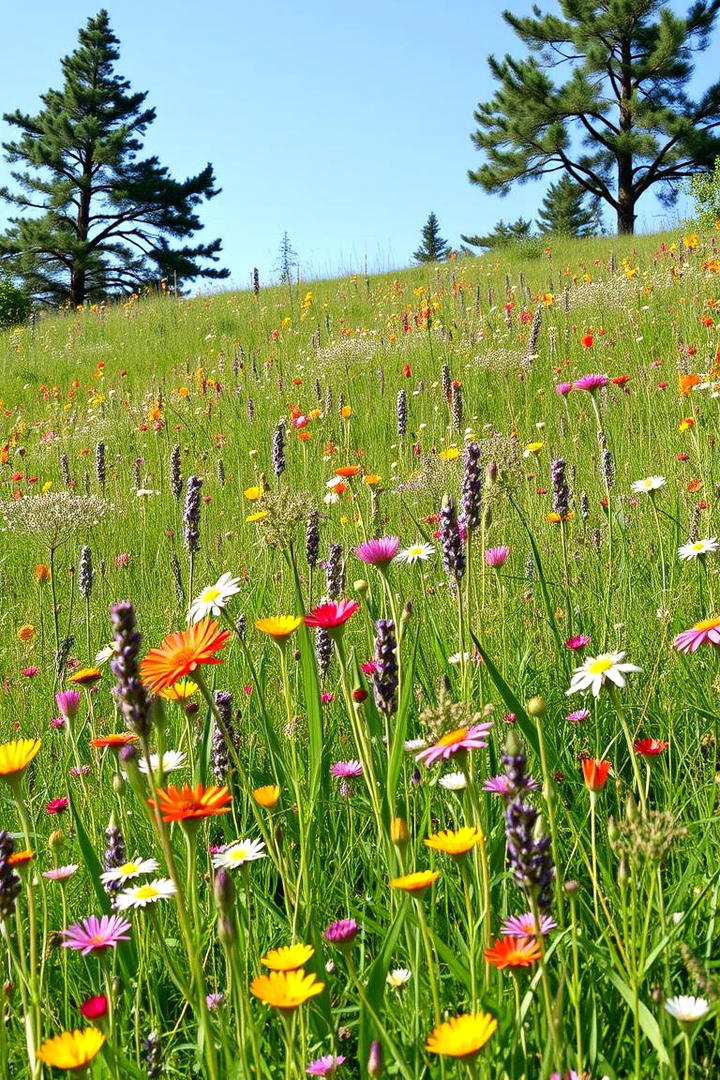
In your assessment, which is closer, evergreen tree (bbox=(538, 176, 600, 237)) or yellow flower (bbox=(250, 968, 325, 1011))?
yellow flower (bbox=(250, 968, 325, 1011))

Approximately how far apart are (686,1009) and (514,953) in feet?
0.59

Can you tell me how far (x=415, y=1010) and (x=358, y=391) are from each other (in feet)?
18.6

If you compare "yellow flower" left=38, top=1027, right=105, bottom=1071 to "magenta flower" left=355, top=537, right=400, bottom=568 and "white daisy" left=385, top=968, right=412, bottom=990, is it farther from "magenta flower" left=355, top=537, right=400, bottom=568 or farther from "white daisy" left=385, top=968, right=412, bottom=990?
"magenta flower" left=355, top=537, right=400, bottom=568

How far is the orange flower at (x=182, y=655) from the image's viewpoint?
1057 millimetres

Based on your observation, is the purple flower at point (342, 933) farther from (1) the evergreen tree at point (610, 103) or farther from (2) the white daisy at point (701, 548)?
(1) the evergreen tree at point (610, 103)

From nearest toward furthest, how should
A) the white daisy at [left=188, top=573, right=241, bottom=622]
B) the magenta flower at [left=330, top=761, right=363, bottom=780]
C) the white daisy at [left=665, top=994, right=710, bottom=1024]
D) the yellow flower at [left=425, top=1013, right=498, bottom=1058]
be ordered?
1. the yellow flower at [left=425, top=1013, right=498, bottom=1058]
2. the white daisy at [left=665, top=994, right=710, bottom=1024]
3. the white daisy at [left=188, top=573, right=241, bottom=622]
4. the magenta flower at [left=330, top=761, right=363, bottom=780]

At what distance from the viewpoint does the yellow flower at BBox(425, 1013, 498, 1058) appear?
72 centimetres

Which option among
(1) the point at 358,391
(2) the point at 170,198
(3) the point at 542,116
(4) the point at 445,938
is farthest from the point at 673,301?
(2) the point at 170,198

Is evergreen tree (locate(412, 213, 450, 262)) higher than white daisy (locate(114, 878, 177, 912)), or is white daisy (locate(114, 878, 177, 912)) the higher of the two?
evergreen tree (locate(412, 213, 450, 262))

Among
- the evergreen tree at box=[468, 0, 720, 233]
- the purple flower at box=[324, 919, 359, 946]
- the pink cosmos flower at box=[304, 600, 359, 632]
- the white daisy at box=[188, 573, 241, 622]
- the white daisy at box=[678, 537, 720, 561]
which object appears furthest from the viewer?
the evergreen tree at box=[468, 0, 720, 233]

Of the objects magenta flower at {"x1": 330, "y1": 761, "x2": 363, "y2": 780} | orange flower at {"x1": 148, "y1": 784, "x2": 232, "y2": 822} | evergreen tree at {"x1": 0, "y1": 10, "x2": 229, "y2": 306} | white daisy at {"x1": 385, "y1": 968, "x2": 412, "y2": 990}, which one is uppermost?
evergreen tree at {"x1": 0, "y1": 10, "x2": 229, "y2": 306}

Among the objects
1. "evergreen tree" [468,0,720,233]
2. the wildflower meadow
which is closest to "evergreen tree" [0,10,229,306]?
"evergreen tree" [468,0,720,233]

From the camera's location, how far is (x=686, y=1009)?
892 mm

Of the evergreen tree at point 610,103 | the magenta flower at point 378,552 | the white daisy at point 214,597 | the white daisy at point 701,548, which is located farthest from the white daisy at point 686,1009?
the evergreen tree at point 610,103
